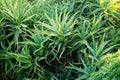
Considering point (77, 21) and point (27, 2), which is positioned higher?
point (27, 2)

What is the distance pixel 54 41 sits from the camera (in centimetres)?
344

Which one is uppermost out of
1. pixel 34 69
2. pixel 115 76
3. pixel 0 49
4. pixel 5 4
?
pixel 5 4

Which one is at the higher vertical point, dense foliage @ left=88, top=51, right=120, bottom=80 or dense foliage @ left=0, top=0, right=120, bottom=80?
dense foliage @ left=0, top=0, right=120, bottom=80

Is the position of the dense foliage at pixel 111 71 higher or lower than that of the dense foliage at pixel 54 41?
lower

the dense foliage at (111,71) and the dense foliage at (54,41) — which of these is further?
the dense foliage at (54,41)

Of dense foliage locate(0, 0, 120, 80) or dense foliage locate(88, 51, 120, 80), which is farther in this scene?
dense foliage locate(0, 0, 120, 80)

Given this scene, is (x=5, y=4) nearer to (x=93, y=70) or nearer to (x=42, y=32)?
(x=42, y=32)

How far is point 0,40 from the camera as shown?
360 centimetres

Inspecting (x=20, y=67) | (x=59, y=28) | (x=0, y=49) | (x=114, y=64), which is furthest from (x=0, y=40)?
(x=114, y=64)

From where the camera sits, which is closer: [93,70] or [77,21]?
[93,70]

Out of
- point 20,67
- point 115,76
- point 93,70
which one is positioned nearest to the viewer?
point 115,76

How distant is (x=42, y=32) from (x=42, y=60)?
276mm

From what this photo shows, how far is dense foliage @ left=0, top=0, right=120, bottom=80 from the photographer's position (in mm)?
3387

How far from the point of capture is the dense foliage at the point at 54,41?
3.39m
